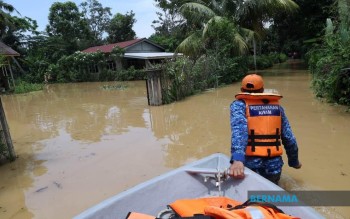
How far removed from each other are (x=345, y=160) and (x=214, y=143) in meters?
2.41

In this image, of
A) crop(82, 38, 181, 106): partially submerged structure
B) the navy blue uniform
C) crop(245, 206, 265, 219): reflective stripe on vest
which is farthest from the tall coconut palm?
crop(245, 206, 265, 219): reflective stripe on vest

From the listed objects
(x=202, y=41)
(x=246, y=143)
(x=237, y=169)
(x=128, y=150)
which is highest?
(x=202, y=41)

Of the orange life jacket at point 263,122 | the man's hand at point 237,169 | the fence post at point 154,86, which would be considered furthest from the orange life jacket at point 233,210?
the fence post at point 154,86

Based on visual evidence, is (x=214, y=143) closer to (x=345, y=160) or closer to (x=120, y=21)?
(x=345, y=160)

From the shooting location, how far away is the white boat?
2230 mm

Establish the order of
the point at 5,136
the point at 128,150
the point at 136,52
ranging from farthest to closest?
the point at 136,52, the point at 128,150, the point at 5,136

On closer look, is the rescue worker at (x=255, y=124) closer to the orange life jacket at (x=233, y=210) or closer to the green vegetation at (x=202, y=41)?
the orange life jacket at (x=233, y=210)

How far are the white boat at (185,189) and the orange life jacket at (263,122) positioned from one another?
262mm

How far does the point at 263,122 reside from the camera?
2.55 metres

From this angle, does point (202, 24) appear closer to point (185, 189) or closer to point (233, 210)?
point (185, 189)

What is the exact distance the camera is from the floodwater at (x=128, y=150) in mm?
4234

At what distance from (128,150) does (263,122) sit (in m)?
4.16

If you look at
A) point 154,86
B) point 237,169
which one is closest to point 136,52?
point 154,86

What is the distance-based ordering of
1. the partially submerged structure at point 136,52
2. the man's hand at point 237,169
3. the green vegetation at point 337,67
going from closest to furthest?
the man's hand at point 237,169
the green vegetation at point 337,67
the partially submerged structure at point 136,52
